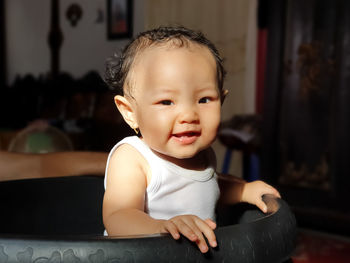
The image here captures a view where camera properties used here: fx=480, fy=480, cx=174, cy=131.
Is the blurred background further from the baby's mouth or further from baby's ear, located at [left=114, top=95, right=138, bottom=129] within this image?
the baby's mouth

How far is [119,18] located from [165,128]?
5046mm

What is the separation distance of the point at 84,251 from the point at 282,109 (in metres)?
2.69

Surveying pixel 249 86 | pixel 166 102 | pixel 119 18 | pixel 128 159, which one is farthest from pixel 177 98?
pixel 119 18

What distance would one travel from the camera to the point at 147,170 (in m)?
A: 0.81

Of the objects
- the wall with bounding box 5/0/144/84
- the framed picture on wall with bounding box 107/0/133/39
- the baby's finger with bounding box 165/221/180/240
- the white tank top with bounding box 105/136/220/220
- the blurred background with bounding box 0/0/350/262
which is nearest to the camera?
the baby's finger with bounding box 165/221/180/240

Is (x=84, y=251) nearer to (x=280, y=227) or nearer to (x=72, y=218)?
(x=280, y=227)

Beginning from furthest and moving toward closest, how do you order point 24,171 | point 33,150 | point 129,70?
point 33,150, point 24,171, point 129,70

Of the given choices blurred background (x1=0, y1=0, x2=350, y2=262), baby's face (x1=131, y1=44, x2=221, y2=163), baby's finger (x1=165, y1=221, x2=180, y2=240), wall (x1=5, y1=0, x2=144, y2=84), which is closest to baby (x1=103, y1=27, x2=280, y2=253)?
baby's face (x1=131, y1=44, x2=221, y2=163)

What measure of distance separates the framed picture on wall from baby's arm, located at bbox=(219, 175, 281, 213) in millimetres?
4701

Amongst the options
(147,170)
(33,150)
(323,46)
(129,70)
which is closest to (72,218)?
(147,170)

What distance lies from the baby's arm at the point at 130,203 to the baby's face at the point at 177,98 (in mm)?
51

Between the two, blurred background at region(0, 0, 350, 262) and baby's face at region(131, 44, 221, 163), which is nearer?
baby's face at region(131, 44, 221, 163)

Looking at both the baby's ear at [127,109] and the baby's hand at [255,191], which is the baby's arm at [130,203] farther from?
the baby's hand at [255,191]

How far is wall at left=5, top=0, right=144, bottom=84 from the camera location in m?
5.91
